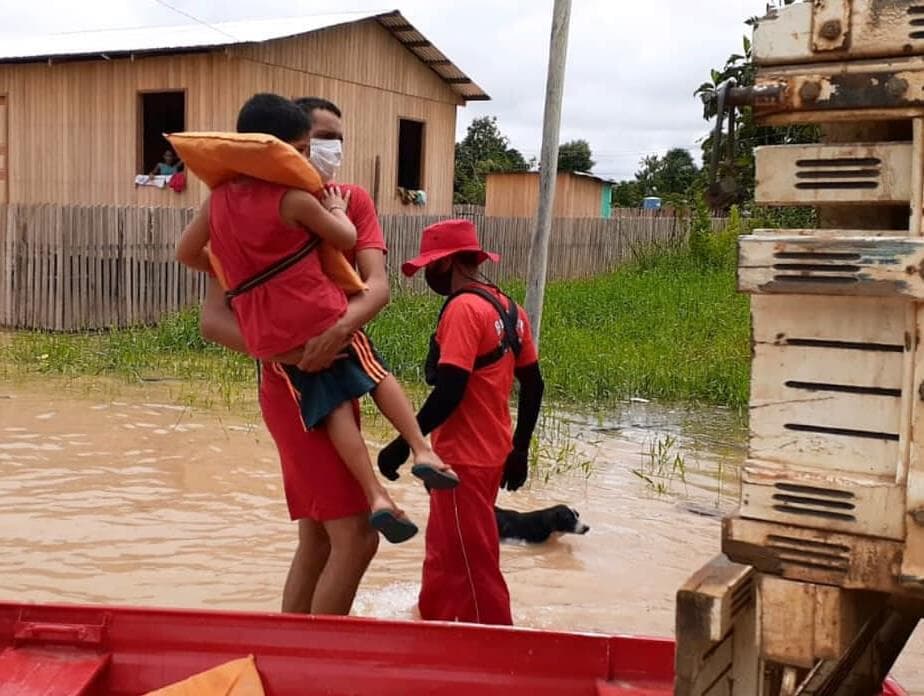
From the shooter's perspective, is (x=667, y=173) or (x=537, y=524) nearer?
(x=537, y=524)

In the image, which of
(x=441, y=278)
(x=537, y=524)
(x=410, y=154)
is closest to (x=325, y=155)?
(x=441, y=278)

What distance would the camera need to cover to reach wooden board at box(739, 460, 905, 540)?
1.95 meters

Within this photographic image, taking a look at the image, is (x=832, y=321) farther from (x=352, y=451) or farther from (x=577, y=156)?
Result: (x=577, y=156)

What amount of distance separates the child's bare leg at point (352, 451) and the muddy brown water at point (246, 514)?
5.38 feet

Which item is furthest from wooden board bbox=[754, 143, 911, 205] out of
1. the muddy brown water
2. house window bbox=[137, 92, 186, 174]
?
house window bbox=[137, 92, 186, 174]

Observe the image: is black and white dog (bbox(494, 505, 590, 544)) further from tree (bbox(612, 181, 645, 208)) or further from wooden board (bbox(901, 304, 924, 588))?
tree (bbox(612, 181, 645, 208))

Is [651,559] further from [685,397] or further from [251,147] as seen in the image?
[685,397]

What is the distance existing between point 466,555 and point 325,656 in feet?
2.77

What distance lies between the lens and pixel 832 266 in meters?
1.96

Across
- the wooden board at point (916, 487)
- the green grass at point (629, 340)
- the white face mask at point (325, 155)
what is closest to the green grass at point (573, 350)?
the green grass at point (629, 340)

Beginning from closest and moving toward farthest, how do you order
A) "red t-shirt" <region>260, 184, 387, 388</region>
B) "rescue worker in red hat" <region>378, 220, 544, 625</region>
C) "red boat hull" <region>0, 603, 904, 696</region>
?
"red boat hull" <region>0, 603, 904, 696</region> < "red t-shirt" <region>260, 184, 387, 388</region> < "rescue worker in red hat" <region>378, 220, 544, 625</region>

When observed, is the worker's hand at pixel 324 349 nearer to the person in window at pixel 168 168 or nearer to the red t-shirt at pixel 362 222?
the red t-shirt at pixel 362 222

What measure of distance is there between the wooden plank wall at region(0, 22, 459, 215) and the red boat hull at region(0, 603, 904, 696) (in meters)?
12.8

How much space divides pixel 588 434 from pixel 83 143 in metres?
10.9
